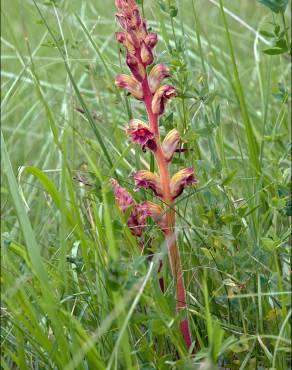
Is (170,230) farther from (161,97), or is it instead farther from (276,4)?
(276,4)

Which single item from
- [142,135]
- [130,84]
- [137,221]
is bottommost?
[137,221]

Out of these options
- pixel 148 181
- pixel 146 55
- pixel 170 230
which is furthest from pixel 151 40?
pixel 170 230

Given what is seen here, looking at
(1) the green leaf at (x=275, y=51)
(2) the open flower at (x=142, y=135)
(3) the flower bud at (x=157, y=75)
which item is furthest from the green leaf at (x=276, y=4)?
(2) the open flower at (x=142, y=135)

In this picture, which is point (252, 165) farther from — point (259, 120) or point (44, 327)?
point (259, 120)

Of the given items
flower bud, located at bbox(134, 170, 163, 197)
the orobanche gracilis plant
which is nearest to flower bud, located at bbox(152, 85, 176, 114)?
the orobanche gracilis plant

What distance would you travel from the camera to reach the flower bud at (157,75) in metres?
1.66

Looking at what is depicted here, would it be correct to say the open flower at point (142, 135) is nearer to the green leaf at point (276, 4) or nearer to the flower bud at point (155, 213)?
the flower bud at point (155, 213)

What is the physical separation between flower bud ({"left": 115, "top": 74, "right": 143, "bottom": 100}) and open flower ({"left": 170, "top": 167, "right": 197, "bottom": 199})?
0.64 ft

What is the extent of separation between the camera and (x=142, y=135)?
5.32ft

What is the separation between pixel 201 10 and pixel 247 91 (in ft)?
4.72

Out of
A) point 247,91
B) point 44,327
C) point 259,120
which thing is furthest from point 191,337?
point 247,91

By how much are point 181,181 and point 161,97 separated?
0.62ft

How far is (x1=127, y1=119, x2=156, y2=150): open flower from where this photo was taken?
63.7 inches

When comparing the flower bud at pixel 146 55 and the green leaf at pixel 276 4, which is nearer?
the flower bud at pixel 146 55
